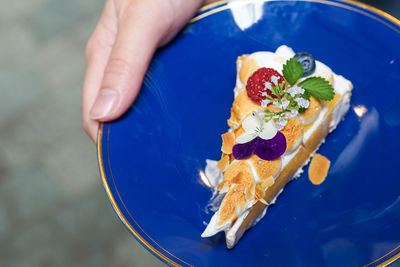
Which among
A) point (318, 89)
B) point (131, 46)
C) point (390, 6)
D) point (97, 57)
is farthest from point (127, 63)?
point (390, 6)

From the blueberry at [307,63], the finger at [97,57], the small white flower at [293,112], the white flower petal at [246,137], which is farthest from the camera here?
the finger at [97,57]

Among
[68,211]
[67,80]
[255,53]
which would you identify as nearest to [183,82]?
[255,53]

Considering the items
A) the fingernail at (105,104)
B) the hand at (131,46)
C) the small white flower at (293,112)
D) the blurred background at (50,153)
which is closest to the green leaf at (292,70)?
the small white flower at (293,112)

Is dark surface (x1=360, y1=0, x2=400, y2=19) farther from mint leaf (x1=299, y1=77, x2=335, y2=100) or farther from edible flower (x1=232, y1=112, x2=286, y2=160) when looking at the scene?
edible flower (x1=232, y1=112, x2=286, y2=160)

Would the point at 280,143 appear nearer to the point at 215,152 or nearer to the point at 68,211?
the point at 215,152

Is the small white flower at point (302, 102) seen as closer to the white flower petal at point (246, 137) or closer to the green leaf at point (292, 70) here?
the green leaf at point (292, 70)
